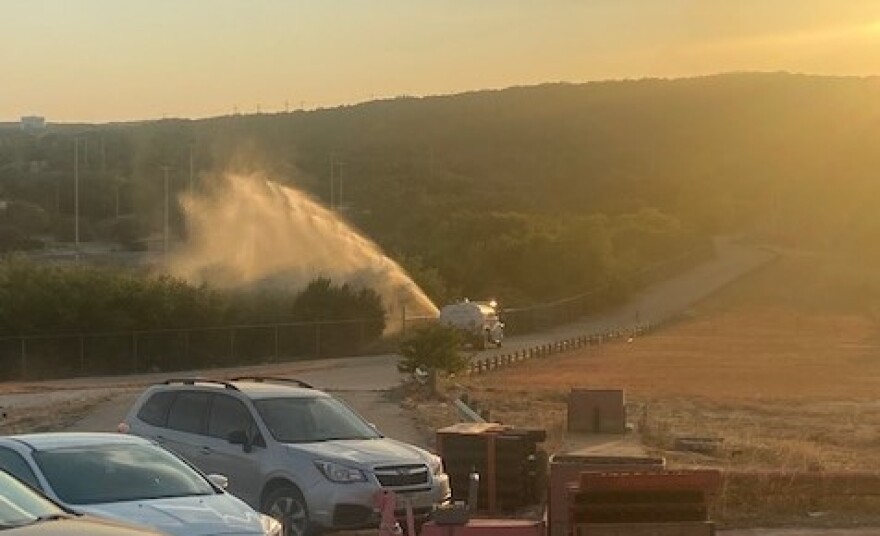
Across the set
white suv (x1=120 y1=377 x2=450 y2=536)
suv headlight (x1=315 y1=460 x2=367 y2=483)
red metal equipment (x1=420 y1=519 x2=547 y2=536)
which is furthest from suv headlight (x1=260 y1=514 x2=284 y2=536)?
suv headlight (x1=315 y1=460 x2=367 y2=483)

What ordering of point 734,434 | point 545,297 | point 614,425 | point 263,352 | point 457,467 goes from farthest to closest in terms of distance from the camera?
point 545,297 → point 263,352 → point 734,434 → point 614,425 → point 457,467

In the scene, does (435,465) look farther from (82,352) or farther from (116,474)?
(82,352)

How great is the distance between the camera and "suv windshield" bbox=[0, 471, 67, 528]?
983 centimetres

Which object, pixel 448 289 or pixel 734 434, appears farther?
pixel 448 289

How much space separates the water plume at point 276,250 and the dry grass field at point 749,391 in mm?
11325

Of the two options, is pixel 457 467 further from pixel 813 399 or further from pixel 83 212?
pixel 83 212

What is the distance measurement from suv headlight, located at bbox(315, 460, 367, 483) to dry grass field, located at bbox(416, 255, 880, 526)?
15.6 feet

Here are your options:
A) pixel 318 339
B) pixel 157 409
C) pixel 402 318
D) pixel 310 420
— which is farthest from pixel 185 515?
pixel 402 318

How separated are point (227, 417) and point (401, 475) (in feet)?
7.44

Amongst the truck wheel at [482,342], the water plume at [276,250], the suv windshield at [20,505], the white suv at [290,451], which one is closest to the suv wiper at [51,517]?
the suv windshield at [20,505]

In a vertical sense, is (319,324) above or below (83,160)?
below

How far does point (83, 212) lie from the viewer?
465 ft

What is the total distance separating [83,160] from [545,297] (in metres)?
92.2

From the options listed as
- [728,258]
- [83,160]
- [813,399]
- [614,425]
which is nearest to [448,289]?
[813,399]
